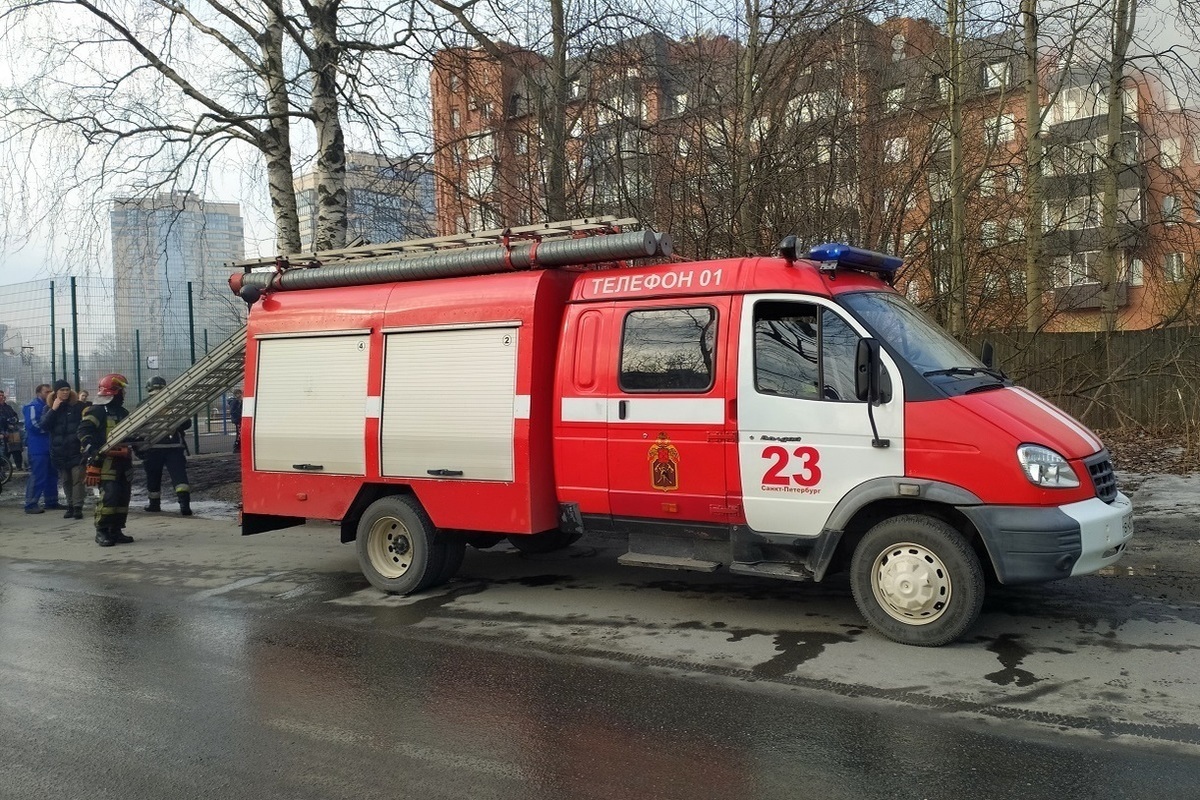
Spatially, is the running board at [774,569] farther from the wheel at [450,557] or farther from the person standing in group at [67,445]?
the person standing in group at [67,445]

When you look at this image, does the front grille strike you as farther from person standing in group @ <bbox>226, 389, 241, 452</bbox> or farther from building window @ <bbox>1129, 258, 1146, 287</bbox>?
person standing in group @ <bbox>226, 389, 241, 452</bbox>

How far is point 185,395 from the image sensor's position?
11992mm

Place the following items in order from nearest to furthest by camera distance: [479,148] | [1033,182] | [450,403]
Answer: [450,403] → [1033,182] → [479,148]

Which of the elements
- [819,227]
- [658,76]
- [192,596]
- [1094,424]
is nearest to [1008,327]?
[1094,424]

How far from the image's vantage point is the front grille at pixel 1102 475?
18.1ft

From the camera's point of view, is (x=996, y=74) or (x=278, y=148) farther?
(x=996, y=74)

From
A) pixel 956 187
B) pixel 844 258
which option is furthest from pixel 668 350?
pixel 956 187

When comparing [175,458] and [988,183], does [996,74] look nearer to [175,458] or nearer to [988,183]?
[988,183]

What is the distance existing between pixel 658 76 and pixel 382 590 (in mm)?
8574

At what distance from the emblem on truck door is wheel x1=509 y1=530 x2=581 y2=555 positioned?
6.39 ft

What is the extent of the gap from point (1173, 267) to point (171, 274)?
18.5 meters

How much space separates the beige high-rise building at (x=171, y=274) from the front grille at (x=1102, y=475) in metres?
8.98

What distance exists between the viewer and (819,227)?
478 inches

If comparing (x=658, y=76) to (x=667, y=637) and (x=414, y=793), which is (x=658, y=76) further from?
(x=414, y=793)
